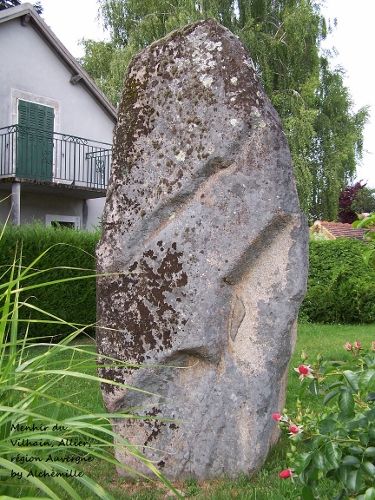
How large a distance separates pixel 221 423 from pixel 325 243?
10.5 m

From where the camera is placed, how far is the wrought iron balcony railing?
12.6 m

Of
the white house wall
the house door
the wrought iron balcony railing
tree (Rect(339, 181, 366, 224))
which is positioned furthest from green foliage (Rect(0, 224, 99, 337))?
tree (Rect(339, 181, 366, 224))

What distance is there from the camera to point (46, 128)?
13.7m

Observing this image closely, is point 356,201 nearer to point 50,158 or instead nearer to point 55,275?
point 50,158

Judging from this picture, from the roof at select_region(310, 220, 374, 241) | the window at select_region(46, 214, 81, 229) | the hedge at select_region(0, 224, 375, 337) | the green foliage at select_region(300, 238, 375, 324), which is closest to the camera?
the hedge at select_region(0, 224, 375, 337)

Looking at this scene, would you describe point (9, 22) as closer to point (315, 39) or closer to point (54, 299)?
point (54, 299)

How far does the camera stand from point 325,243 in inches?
520

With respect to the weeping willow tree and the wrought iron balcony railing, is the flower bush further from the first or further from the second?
the weeping willow tree

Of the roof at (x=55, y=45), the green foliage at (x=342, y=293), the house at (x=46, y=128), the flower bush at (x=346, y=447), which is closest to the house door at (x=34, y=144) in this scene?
the house at (x=46, y=128)

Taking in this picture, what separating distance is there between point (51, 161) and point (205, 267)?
36.0 feet

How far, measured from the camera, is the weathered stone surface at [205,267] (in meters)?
3.23

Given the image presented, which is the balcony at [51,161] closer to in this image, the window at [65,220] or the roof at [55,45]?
the window at [65,220]

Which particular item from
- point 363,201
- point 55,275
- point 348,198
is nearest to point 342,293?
point 55,275

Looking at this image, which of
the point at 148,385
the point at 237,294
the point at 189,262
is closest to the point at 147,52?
the point at 189,262
